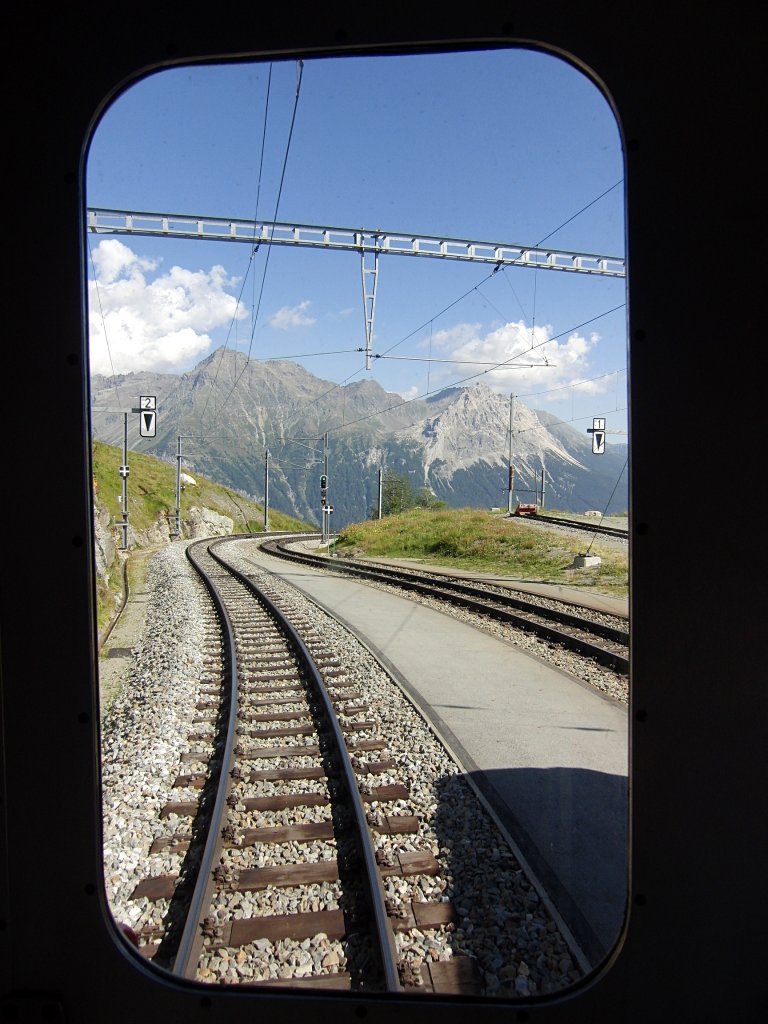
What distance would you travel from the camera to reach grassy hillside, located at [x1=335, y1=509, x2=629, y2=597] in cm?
1535

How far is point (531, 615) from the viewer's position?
1034 centimetres

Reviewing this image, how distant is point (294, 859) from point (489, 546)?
17.8 m

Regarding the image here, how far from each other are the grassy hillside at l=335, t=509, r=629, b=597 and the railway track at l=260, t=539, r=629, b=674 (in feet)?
7.17

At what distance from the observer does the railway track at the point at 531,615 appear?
764 centimetres

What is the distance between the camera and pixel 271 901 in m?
3.03

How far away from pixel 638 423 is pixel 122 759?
4.32m

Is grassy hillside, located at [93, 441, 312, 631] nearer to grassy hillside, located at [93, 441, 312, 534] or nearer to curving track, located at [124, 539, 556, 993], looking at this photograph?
grassy hillside, located at [93, 441, 312, 534]

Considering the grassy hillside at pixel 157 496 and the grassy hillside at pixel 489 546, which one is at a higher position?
the grassy hillside at pixel 157 496

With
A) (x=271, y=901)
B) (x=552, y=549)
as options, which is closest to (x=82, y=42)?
(x=271, y=901)

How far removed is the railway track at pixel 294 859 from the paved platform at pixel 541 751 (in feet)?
1.82

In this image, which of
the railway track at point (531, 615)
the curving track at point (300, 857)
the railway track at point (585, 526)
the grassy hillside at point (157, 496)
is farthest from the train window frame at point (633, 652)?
the grassy hillside at point (157, 496)

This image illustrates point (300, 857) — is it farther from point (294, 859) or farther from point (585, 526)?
point (585, 526)

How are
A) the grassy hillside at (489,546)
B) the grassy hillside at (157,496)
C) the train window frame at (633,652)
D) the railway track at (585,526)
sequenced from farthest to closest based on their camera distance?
the grassy hillside at (157,496), the railway track at (585,526), the grassy hillside at (489,546), the train window frame at (633,652)

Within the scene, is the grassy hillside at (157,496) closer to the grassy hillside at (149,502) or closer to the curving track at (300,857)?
the grassy hillside at (149,502)
